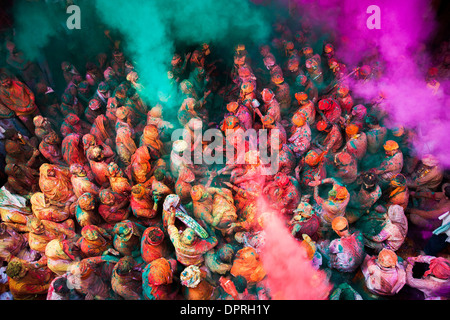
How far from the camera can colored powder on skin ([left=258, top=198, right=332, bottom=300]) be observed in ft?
12.3

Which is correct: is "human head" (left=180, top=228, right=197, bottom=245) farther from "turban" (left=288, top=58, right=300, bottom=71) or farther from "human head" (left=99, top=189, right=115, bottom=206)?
"turban" (left=288, top=58, right=300, bottom=71)

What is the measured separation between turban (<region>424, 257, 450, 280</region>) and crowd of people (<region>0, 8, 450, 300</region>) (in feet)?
0.04

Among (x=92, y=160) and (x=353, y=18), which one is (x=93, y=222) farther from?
(x=353, y=18)

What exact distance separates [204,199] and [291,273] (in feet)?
6.25

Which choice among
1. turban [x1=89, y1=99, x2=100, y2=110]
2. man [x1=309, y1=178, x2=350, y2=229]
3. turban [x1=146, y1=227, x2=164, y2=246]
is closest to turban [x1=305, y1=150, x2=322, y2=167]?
man [x1=309, y1=178, x2=350, y2=229]

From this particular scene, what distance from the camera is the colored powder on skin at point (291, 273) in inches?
147

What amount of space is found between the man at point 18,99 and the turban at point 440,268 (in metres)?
9.00

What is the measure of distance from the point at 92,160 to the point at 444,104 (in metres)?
8.44

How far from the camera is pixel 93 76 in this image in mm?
8203

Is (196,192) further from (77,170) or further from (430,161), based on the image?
(430,161)

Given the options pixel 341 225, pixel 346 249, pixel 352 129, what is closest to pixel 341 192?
pixel 341 225

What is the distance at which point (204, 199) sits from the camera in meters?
4.76

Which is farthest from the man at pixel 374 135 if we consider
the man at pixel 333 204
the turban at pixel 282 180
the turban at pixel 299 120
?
the turban at pixel 282 180
